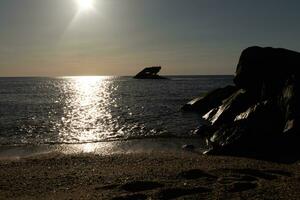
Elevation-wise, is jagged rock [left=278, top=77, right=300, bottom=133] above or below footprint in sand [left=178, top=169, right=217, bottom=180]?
above

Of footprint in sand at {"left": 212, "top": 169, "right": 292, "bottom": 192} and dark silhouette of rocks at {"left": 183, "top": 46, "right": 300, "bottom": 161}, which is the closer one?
footprint in sand at {"left": 212, "top": 169, "right": 292, "bottom": 192}

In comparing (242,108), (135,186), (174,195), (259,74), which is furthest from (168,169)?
(259,74)

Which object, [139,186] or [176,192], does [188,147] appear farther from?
[176,192]

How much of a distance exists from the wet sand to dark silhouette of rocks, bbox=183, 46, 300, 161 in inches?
65.5

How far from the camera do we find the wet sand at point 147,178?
11469mm

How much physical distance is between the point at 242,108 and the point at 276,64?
4121 millimetres

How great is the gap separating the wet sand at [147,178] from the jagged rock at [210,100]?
2198 centimetres

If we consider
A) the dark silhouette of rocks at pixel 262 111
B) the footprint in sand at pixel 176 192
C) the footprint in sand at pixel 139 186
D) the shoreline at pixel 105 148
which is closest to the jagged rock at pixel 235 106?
the dark silhouette of rocks at pixel 262 111

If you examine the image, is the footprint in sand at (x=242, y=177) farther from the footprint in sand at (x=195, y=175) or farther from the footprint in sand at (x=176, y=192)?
the footprint in sand at (x=176, y=192)

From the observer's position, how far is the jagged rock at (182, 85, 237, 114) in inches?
1580

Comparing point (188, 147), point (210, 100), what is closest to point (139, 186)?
point (188, 147)

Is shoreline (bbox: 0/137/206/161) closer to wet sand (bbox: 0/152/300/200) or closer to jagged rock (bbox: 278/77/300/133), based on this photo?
wet sand (bbox: 0/152/300/200)

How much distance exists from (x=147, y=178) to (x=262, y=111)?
423 inches

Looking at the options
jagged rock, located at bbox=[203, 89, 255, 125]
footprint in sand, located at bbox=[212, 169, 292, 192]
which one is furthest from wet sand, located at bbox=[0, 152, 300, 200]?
jagged rock, located at bbox=[203, 89, 255, 125]
